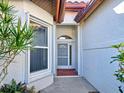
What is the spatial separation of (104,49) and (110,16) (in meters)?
1.50

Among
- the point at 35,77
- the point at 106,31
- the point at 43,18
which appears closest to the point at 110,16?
the point at 106,31

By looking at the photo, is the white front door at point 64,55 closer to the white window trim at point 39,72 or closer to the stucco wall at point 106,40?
the white window trim at point 39,72

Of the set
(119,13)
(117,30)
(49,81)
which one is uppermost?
(119,13)

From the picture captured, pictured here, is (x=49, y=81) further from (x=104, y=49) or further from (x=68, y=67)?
(x=68, y=67)

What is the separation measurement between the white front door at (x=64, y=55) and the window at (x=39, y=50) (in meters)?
8.15

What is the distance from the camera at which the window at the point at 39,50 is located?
910cm

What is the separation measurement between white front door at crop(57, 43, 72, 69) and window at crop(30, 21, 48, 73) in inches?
321

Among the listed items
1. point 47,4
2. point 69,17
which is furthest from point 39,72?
point 69,17

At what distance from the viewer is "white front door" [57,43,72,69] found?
61.8ft

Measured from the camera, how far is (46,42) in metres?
10.8

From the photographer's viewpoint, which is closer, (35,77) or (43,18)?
(35,77)

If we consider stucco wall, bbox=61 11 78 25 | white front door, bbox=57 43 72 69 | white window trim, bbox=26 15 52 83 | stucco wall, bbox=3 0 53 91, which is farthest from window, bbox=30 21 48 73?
white front door, bbox=57 43 72 69

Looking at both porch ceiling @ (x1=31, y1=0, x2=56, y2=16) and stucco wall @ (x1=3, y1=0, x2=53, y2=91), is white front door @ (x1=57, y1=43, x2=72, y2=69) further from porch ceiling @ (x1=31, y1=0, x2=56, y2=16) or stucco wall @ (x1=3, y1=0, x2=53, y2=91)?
stucco wall @ (x1=3, y1=0, x2=53, y2=91)

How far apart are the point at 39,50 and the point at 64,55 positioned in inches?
367
